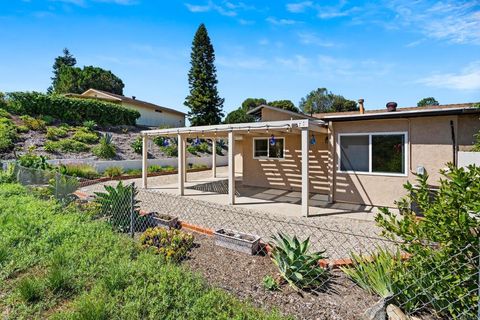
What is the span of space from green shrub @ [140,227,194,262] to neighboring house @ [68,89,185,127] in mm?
26602

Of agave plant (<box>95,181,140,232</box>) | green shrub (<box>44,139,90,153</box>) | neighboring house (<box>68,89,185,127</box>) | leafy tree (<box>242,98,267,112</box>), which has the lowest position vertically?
agave plant (<box>95,181,140,232</box>)

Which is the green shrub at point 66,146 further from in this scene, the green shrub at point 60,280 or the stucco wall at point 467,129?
the stucco wall at point 467,129

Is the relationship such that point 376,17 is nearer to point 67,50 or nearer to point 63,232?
point 63,232

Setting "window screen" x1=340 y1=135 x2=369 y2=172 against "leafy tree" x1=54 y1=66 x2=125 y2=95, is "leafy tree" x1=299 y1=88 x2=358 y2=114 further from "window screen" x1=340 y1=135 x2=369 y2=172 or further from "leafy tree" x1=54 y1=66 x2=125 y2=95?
"window screen" x1=340 y1=135 x2=369 y2=172

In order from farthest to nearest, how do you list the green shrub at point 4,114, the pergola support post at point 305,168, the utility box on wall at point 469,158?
Result: 1. the green shrub at point 4,114
2. the pergola support post at point 305,168
3. the utility box on wall at point 469,158

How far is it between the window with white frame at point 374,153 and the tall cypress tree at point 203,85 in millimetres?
25679

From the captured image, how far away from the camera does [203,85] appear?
34.5 meters

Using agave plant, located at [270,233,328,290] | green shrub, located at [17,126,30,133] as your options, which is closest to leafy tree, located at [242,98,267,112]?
green shrub, located at [17,126,30,133]

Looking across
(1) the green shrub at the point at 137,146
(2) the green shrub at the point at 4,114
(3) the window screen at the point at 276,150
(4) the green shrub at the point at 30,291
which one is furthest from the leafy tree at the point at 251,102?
(4) the green shrub at the point at 30,291

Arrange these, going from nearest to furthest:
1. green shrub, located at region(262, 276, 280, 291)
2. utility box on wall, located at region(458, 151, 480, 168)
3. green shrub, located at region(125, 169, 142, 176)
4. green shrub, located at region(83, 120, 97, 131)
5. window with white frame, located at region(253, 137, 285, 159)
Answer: green shrub, located at region(262, 276, 280, 291), utility box on wall, located at region(458, 151, 480, 168), window with white frame, located at region(253, 137, 285, 159), green shrub, located at region(125, 169, 142, 176), green shrub, located at region(83, 120, 97, 131)

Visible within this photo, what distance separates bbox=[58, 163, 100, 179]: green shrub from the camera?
13.4 meters

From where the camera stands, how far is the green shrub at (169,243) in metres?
4.66

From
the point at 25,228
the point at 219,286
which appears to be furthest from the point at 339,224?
the point at 25,228

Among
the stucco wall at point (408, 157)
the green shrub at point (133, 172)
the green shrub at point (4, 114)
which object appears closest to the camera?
the stucco wall at point (408, 157)
